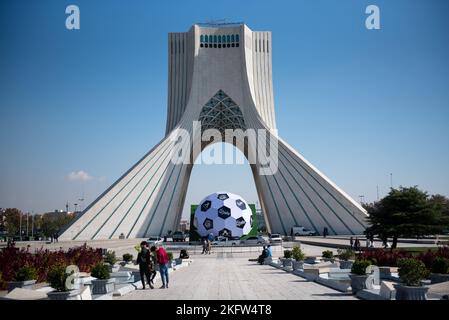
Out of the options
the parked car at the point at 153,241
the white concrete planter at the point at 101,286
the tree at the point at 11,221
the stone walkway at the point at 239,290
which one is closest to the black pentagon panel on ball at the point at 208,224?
the parked car at the point at 153,241

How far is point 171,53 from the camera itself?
5259cm

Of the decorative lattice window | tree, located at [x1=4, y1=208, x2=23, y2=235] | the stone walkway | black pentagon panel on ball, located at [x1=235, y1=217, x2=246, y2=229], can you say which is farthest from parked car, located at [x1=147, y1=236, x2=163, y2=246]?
tree, located at [x1=4, y1=208, x2=23, y2=235]

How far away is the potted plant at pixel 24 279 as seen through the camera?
424 inches

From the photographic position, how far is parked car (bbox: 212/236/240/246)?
86.1ft

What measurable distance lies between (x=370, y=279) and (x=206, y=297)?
10.5ft

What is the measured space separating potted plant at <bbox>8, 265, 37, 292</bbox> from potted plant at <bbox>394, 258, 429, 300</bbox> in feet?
25.9

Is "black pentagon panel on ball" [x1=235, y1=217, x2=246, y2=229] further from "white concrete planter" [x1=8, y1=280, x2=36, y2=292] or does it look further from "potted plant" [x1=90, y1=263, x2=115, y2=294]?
"potted plant" [x1=90, y1=263, x2=115, y2=294]

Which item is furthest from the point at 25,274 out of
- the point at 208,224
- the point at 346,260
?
the point at 208,224

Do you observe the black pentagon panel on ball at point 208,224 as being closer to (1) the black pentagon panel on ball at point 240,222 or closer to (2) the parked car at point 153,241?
(1) the black pentagon panel on ball at point 240,222

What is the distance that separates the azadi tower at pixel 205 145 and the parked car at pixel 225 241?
10506mm

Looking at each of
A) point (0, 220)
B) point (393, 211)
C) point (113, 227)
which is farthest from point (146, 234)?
point (0, 220)

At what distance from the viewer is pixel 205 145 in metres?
60.9
